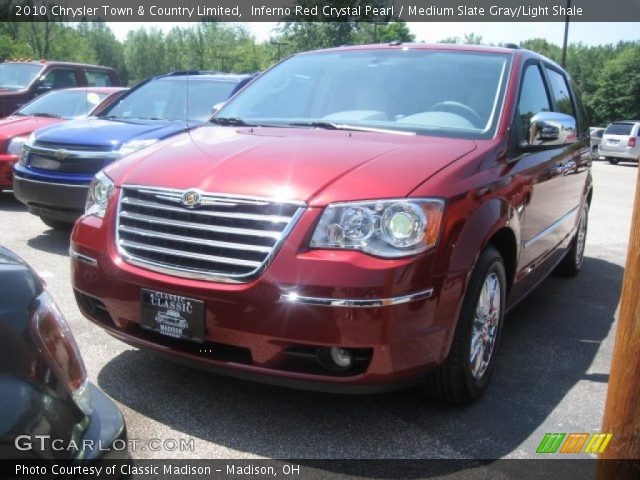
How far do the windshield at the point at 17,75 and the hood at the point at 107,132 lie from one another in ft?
18.0

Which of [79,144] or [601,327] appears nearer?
[601,327]

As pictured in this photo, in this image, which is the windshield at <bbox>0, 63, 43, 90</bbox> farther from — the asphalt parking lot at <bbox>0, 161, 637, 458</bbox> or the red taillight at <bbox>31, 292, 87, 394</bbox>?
the red taillight at <bbox>31, 292, 87, 394</bbox>

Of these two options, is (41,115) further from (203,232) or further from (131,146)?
(203,232)

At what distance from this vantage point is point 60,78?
11.6 metres

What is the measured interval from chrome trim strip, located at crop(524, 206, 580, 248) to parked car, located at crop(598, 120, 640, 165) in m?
21.5

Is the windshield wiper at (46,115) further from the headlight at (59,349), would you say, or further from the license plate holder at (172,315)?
the headlight at (59,349)

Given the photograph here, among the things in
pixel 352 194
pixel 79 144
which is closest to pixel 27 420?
pixel 352 194

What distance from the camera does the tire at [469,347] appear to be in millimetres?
2965

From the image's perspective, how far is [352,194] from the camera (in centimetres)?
274

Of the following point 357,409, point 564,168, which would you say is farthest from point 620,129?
point 357,409

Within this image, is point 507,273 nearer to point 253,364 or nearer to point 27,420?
point 253,364

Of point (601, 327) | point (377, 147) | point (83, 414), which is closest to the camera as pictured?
point (83, 414)

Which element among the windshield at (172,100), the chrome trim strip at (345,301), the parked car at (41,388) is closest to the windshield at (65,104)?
the windshield at (172,100)

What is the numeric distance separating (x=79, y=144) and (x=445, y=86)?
3.59 m
